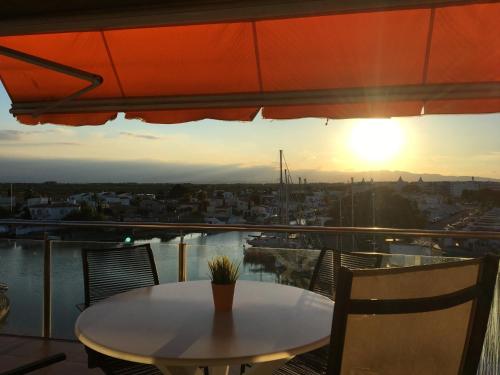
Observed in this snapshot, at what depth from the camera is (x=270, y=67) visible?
3.53 metres

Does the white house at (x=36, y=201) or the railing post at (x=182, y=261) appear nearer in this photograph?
the railing post at (x=182, y=261)

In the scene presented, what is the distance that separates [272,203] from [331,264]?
2.83 meters

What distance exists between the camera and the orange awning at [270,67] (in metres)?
3.16

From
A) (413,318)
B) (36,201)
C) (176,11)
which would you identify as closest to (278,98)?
(176,11)

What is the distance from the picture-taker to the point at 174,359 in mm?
1794

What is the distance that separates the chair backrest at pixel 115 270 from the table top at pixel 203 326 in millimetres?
665

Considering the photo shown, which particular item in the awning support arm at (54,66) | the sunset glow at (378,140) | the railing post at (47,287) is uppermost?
the awning support arm at (54,66)

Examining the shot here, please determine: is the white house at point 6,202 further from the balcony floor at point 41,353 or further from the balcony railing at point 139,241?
the balcony floor at point 41,353

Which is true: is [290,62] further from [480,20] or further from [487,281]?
[487,281]

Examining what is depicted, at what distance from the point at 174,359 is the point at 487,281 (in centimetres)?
113

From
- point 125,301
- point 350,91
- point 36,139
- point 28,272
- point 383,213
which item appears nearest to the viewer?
point 125,301

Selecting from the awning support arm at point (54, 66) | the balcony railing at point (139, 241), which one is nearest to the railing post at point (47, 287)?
the balcony railing at point (139, 241)

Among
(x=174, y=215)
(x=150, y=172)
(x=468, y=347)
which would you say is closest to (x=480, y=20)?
(x=468, y=347)

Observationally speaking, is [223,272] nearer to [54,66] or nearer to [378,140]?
[54,66]
